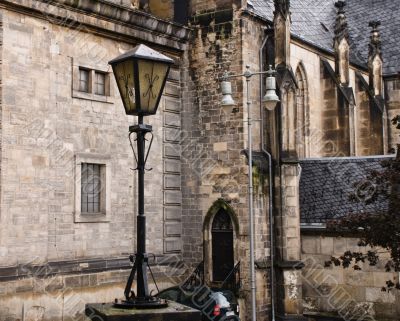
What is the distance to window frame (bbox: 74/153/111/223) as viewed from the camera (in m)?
17.0

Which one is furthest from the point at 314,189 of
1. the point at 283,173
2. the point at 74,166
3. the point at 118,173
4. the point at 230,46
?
the point at 74,166

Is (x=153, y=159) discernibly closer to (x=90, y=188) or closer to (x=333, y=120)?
(x=90, y=188)

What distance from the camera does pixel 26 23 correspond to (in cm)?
1594

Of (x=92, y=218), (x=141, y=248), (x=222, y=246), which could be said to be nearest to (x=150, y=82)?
(x=141, y=248)

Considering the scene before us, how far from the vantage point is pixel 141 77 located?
5984 millimetres

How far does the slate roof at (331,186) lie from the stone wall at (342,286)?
0.90 m

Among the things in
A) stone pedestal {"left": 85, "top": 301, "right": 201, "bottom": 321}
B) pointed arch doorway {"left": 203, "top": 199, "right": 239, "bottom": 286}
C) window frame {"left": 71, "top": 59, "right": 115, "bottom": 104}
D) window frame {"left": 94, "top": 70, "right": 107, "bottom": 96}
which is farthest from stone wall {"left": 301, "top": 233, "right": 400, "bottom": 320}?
stone pedestal {"left": 85, "top": 301, "right": 201, "bottom": 321}

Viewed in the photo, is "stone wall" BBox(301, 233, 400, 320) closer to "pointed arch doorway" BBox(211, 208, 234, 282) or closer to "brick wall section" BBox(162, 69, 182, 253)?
"pointed arch doorway" BBox(211, 208, 234, 282)

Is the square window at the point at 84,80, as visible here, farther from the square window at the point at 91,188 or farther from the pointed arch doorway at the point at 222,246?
the pointed arch doorway at the point at 222,246

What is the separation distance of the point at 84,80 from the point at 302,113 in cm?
1024

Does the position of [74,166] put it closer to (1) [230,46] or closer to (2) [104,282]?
(2) [104,282]

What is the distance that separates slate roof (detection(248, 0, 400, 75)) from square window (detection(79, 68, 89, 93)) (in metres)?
7.36

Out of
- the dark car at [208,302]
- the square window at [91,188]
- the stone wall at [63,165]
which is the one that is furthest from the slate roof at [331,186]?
the square window at [91,188]

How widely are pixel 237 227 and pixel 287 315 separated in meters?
2.95
